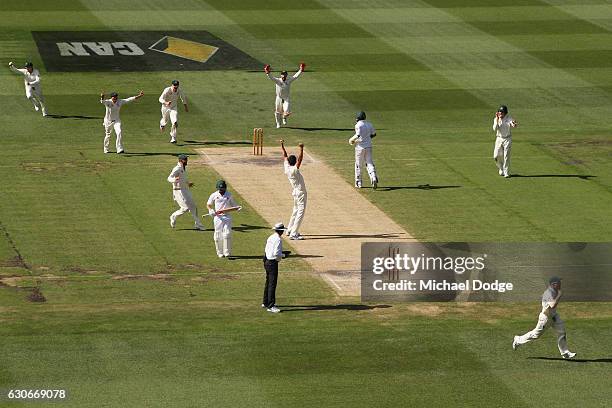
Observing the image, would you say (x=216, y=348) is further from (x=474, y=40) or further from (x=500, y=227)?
(x=474, y=40)

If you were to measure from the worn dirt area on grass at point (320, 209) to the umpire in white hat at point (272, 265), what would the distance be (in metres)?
1.94

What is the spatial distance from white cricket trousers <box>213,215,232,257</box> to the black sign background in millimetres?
22278

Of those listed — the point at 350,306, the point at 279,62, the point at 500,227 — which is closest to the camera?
the point at 350,306

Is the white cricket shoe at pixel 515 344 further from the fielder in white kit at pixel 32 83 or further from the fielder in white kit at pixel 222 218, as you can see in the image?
the fielder in white kit at pixel 32 83

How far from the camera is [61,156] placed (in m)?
41.5

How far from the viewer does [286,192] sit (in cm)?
3781

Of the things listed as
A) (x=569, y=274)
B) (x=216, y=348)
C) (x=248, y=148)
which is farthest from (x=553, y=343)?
(x=248, y=148)

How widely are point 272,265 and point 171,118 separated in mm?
16020

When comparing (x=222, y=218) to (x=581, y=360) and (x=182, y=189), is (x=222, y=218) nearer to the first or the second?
(x=182, y=189)

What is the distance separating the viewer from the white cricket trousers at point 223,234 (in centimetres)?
3166

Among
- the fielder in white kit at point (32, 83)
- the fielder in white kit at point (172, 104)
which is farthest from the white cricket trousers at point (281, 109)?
the fielder in white kit at point (32, 83)

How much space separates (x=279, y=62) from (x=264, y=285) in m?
25.7

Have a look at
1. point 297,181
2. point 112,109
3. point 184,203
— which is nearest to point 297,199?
point 297,181

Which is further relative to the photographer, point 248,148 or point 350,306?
point 248,148
